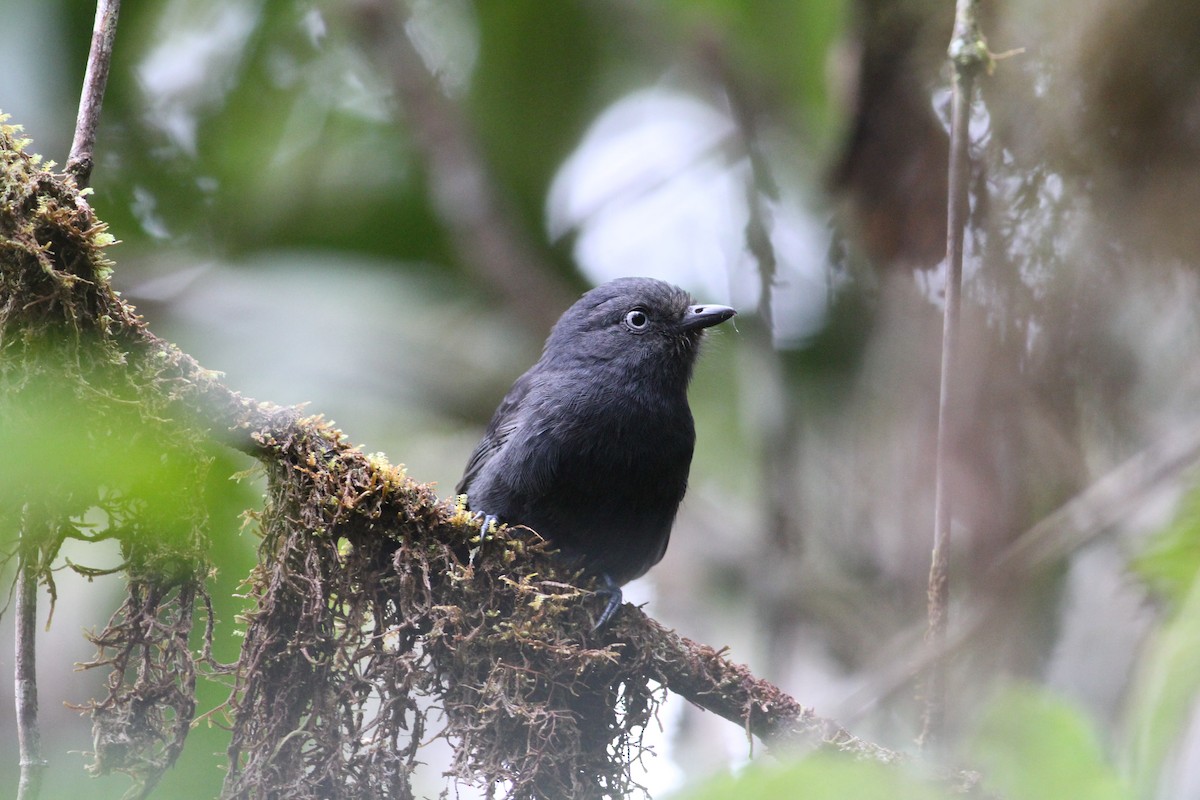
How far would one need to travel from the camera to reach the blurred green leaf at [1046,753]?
1.10m

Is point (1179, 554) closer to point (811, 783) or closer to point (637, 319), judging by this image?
point (811, 783)

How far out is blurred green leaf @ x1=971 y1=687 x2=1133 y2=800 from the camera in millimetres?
1099

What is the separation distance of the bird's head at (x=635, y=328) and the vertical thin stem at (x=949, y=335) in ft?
3.64

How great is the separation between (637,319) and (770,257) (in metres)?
1.32

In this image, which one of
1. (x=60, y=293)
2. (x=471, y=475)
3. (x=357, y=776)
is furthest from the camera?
(x=471, y=475)

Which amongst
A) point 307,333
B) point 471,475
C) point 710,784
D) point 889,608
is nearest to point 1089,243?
point 889,608

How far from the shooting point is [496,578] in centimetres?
284

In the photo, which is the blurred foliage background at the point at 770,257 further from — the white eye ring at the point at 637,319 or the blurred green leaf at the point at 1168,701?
the blurred green leaf at the point at 1168,701

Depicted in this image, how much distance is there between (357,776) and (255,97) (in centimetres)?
355

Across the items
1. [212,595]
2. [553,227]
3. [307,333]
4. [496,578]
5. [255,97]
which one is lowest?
[212,595]

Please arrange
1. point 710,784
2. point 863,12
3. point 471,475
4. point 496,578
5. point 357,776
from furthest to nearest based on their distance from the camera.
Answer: point 863,12
point 471,475
point 496,578
point 357,776
point 710,784

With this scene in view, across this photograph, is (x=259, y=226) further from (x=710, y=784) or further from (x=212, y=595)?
(x=710, y=784)

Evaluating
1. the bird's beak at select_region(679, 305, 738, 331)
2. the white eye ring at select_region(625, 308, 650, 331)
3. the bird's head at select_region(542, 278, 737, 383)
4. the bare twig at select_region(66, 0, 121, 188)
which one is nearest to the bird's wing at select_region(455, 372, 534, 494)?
the bird's head at select_region(542, 278, 737, 383)

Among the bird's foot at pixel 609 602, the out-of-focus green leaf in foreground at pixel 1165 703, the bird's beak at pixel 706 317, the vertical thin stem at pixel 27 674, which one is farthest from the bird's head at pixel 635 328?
the out-of-focus green leaf in foreground at pixel 1165 703
